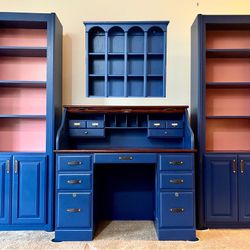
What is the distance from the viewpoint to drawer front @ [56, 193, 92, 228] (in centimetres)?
245

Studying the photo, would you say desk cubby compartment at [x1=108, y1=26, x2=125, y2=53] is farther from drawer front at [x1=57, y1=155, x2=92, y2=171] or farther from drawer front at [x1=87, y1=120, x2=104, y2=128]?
drawer front at [x1=57, y1=155, x2=92, y2=171]

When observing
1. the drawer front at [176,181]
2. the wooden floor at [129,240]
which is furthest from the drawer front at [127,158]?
the wooden floor at [129,240]

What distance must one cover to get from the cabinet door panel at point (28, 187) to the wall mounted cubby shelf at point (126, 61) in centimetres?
111

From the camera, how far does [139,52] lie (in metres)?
3.07

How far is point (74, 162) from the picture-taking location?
2.48 meters

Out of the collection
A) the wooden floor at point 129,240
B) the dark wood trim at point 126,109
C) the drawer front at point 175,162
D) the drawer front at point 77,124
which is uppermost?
the dark wood trim at point 126,109

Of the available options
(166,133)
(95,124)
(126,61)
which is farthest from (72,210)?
(126,61)

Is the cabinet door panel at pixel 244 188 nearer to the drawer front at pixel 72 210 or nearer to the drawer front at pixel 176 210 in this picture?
the drawer front at pixel 176 210

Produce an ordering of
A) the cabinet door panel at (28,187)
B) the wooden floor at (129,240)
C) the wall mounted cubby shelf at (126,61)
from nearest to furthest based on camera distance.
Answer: the wooden floor at (129,240) < the cabinet door panel at (28,187) < the wall mounted cubby shelf at (126,61)

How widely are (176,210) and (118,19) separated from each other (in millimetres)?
2509

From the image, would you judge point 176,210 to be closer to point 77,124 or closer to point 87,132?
point 87,132

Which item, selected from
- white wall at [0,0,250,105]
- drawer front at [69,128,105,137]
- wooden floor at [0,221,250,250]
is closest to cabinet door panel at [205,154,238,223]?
wooden floor at [0,221,250,250]

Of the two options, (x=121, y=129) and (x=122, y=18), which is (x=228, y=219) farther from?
(x=122, y=18)

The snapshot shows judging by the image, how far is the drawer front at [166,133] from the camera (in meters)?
2.86
